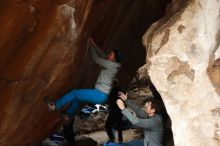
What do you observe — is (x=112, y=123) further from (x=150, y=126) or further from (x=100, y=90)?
(x=150, y=126)

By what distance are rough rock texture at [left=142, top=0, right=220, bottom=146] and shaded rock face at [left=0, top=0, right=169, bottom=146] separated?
1760mm

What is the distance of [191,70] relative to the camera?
265 inches

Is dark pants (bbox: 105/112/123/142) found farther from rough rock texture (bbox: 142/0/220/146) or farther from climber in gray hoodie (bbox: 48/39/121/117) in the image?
rough rock texture (bbox: 142/0/220/146)

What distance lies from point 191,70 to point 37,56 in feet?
9.12

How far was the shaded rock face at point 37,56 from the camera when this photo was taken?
24.2ft

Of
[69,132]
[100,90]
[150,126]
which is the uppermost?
[100,90]

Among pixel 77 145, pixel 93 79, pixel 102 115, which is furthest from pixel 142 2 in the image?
pixel 77 145

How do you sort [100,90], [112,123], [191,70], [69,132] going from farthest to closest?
[112,123] → [69,132] → [100,90] → [191,70]

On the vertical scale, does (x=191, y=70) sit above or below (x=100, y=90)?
above

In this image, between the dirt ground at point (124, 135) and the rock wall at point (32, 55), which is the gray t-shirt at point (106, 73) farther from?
the dirt ground at point (124, 135)

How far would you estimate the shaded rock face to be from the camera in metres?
7.39

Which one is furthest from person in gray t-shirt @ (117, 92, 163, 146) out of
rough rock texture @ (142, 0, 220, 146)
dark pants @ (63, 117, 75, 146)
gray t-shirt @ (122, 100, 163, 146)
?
dark pants @ (63, 117, 75, 146)

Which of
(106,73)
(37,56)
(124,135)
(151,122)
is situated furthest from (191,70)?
(124,135)

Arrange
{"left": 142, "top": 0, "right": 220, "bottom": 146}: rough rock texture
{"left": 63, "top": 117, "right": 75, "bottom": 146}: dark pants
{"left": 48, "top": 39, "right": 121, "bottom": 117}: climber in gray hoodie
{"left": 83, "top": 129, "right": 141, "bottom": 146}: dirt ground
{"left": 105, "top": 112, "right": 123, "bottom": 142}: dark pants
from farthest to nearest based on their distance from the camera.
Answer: {"left": 83, "top": 129, "right": 141, "bottom": 146}: dirt ground, {"left": 105, "top": 112, "right": 123, "bottom": 142}: dark pants, {"left": 63, "top": 117, "right": 75, "bottom": 146}: dark pants, {"left": 48, "top": 39, "right": 121, "bottom": 117}: climber in gray hoodie, {"left": 142, "top": 0, "right": 220, "bottom": 146}: rough rock texture
